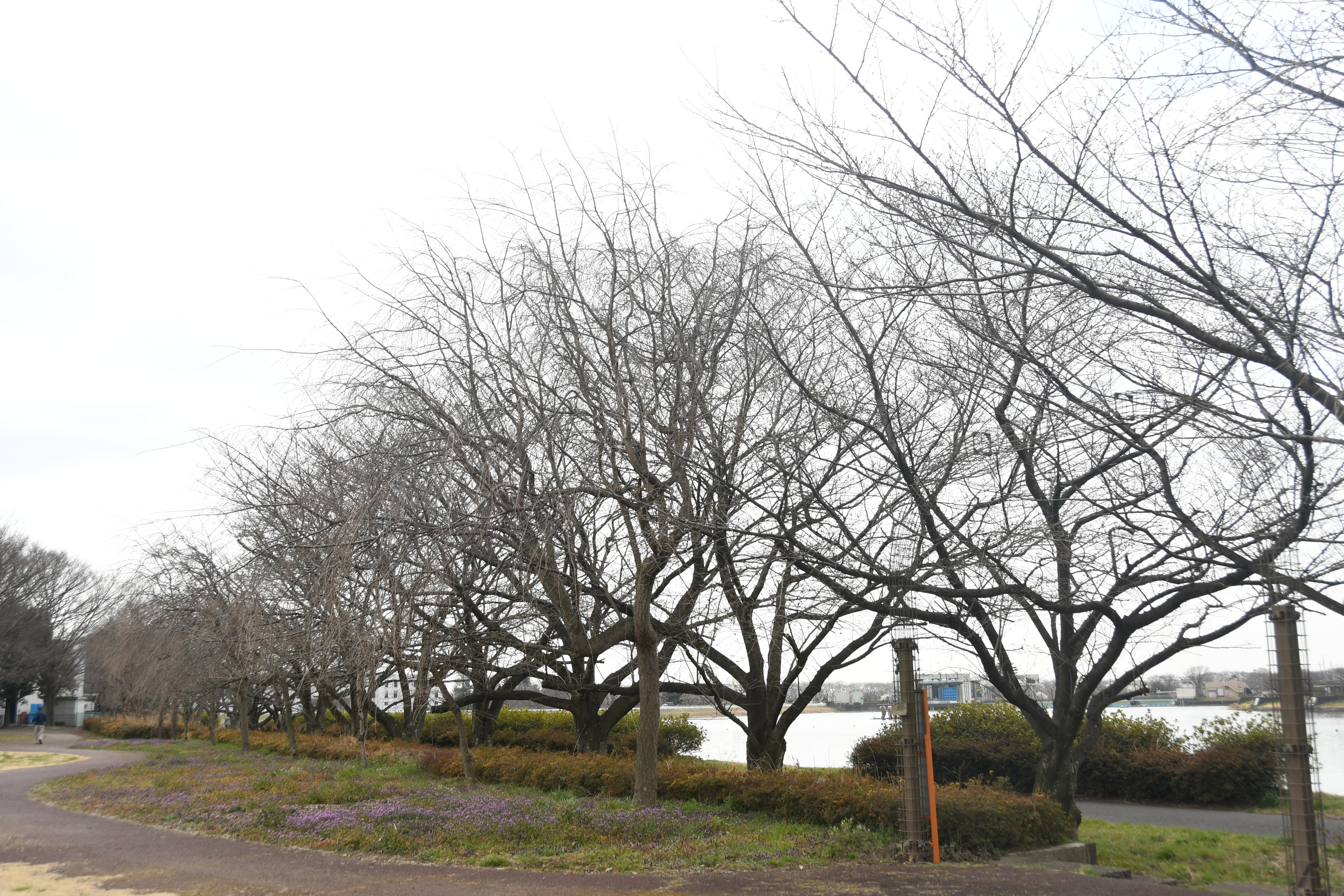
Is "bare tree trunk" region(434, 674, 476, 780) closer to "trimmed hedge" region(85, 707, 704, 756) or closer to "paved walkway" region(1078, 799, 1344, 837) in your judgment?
"trimmed hedge" region(85, 707, 704, 756)

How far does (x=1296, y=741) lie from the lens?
6.46 m

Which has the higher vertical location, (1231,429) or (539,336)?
(539,336)

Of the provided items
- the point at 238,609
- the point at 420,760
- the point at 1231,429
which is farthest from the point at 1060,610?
the point at 420,760

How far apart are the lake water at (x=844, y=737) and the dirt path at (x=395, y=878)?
228 centimetres

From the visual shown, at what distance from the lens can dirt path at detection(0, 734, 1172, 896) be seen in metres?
6.80

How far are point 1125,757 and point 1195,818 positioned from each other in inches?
83.6

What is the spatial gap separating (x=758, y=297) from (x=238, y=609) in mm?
6432

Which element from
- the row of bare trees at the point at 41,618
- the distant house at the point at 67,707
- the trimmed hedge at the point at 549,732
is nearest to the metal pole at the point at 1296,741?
the trimmed hedge at the point at 549,732

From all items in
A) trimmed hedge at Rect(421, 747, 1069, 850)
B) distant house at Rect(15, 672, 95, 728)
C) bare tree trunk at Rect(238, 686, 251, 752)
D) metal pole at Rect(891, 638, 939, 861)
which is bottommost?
distant house at Rect(15, 672, 95, 728)

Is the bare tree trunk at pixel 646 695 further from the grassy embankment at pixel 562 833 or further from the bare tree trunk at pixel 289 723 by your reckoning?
the bare tree trunk at pixel 289 723

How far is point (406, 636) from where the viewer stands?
10070 millimetres

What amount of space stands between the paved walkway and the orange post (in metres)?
4.86

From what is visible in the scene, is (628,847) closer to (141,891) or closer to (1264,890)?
(141,891)

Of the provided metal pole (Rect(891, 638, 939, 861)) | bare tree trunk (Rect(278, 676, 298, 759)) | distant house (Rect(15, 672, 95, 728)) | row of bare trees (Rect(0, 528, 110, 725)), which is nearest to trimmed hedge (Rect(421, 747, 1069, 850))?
metal pole (Rect(891, 638, 939, 861))
